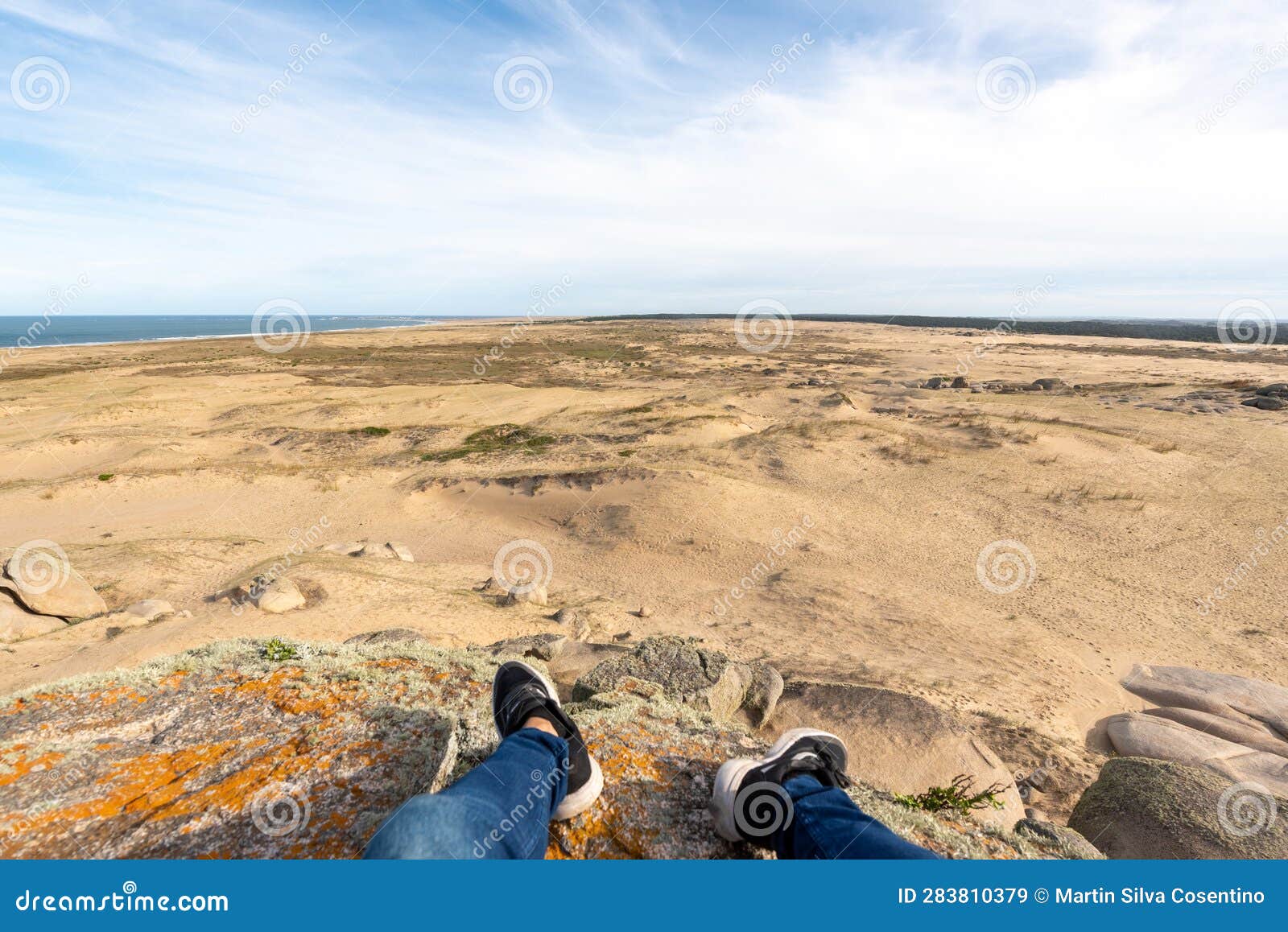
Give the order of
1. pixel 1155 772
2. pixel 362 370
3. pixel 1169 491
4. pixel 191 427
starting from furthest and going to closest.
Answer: pixel 362 370 < pixel 191 427 < pixel 1169 491 < pixel 1155 772

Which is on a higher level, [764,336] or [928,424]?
[764,336]

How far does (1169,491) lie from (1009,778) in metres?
17.9

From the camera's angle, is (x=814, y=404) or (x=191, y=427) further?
(x=814, y=404)

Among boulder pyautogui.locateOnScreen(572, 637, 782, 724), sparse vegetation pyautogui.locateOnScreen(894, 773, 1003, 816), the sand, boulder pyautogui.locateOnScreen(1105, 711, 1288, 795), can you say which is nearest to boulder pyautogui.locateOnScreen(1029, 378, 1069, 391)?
the sand

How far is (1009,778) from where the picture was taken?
6688mm

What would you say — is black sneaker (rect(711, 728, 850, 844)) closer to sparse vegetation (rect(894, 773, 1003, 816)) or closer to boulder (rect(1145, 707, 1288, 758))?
sparse vegetation (rect(894, 773, 1003, 816))

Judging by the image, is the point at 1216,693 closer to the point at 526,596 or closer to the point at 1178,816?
the point at 1178,816

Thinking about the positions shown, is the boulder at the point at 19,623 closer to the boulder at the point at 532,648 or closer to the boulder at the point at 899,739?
the boulder at the point at 532,648

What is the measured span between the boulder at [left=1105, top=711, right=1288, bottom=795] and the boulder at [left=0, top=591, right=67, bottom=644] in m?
16.7

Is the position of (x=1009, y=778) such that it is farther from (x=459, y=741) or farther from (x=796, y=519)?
(x=796, y=519)

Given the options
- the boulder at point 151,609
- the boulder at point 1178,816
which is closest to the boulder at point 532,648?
the boulder at point 151,609

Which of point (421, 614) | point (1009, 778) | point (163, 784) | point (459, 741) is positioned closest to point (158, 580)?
point (421, 614)

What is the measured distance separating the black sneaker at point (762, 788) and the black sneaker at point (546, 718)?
0.85m

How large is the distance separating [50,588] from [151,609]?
1803 millimetres
